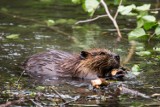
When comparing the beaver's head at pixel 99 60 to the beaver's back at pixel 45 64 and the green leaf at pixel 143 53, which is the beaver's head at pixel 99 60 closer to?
the beaver's back at pixel 45 64

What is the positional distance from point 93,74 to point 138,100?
1830mm

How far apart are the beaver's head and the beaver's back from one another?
1.05 ft

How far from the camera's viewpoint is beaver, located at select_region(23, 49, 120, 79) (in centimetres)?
810

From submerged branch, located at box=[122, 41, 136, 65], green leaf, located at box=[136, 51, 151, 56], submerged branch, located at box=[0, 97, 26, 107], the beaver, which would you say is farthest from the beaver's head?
submerged branch, located at box=[0, 97, 26, 107]

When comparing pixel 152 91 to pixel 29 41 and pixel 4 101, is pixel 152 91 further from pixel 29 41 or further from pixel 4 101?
pixel 29 41

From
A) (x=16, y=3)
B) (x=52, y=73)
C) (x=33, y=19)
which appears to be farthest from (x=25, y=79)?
(x=16, y=3)

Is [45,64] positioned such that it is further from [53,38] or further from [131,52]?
[53,38]

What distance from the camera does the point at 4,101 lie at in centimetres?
629

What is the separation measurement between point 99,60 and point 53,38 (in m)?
2.76

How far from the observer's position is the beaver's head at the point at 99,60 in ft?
26.5

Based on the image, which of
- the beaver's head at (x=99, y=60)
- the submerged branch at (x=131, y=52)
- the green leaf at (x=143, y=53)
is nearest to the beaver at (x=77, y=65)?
the beaver's head at (x=99, y=60)

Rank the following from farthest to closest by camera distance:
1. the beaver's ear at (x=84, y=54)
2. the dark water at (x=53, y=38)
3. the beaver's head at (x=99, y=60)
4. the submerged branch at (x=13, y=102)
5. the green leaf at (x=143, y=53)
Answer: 1. the green leaf at (x=143, y=53)
2. the beaver's ear at (x=84, y=54)
3. the beaver's head at (x=99, y=60)
4. the dark water at (x=53, y=38)
5. the submerged branch at (x=13, y=102)

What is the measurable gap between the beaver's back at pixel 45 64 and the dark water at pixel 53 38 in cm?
20

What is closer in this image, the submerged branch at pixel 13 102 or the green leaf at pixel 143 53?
the submerged branch at pixel 13 102
